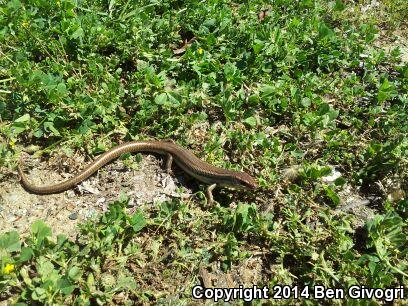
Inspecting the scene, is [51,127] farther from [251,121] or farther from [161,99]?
[251,121]

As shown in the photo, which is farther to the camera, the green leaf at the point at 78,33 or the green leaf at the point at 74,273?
the green leaf at the point at 78,33

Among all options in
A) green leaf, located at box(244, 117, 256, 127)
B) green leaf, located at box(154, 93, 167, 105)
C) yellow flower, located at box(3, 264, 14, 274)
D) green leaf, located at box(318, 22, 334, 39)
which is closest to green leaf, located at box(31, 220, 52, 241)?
yellow flower, located at box(3, 264, 14, 274)

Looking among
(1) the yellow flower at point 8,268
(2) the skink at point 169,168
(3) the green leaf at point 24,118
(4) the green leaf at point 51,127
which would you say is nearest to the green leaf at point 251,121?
(2) the skink at point 169,168

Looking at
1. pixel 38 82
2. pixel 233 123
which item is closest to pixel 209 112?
Answer: pixel 233 123

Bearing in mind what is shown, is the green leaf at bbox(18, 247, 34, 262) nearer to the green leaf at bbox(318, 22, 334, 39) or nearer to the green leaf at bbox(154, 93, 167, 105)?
the green leaf at bbox(154, 93, 167, 105)

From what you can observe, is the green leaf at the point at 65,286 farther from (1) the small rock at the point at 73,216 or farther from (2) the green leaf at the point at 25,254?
(1) the small rock at the point at 73,216

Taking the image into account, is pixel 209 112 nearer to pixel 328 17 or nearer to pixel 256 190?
pixel 256 190

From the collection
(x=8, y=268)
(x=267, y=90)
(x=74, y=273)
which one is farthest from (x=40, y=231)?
(x=267, y=90)

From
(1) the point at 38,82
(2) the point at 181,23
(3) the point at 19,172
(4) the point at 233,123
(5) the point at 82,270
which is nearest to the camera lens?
(5) the point at 82,270

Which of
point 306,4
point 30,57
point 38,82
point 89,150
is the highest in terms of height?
point 306,4
